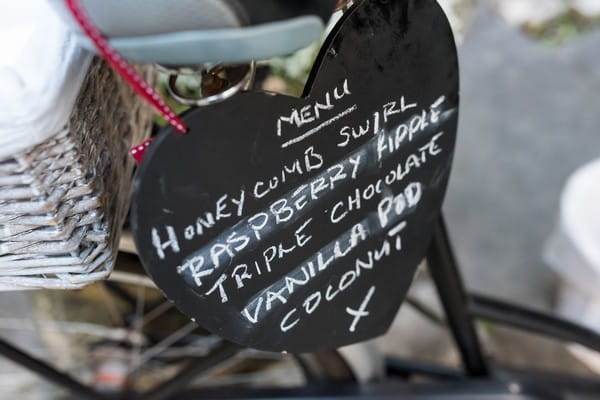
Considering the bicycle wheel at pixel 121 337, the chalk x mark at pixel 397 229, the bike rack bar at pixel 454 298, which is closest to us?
the chalk x mark at pixel 397 229

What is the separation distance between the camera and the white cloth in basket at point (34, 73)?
15.9 inches

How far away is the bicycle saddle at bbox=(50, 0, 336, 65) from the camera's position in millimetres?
366

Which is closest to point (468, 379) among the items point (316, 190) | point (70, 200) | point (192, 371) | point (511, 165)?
point (192, 371)

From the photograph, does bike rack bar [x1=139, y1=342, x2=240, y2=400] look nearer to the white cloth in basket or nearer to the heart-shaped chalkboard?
the heart-shaped chalkboard

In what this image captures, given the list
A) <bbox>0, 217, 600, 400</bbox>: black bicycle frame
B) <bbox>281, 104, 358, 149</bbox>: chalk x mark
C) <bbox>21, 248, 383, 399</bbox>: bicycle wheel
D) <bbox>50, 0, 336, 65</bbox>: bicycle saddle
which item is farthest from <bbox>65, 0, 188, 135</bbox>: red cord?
<bbox>21, 248, 383, 399</bbox>: bicycle wheel

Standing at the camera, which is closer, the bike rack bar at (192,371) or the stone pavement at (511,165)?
the bike rack bar at (192,371)

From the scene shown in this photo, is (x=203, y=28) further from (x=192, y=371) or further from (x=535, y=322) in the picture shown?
(x=535, y=322)

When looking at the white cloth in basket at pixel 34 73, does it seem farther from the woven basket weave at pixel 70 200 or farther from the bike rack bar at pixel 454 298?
the bike rack bar at pixel 454 298

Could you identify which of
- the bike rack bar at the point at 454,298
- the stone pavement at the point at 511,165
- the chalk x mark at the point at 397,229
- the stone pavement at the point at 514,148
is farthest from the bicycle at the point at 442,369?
the stone pavement at the point at 514,148

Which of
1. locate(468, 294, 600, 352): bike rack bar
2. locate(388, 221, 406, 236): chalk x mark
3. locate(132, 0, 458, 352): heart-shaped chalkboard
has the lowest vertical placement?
locate(468, 294, 600, 352): bike rack bar

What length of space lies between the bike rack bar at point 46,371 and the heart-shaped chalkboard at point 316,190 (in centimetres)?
35

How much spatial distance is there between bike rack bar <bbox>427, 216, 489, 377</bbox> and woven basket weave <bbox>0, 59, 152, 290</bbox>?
0.33m

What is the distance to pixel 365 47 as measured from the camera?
1.62ft

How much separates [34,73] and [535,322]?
727 mm
